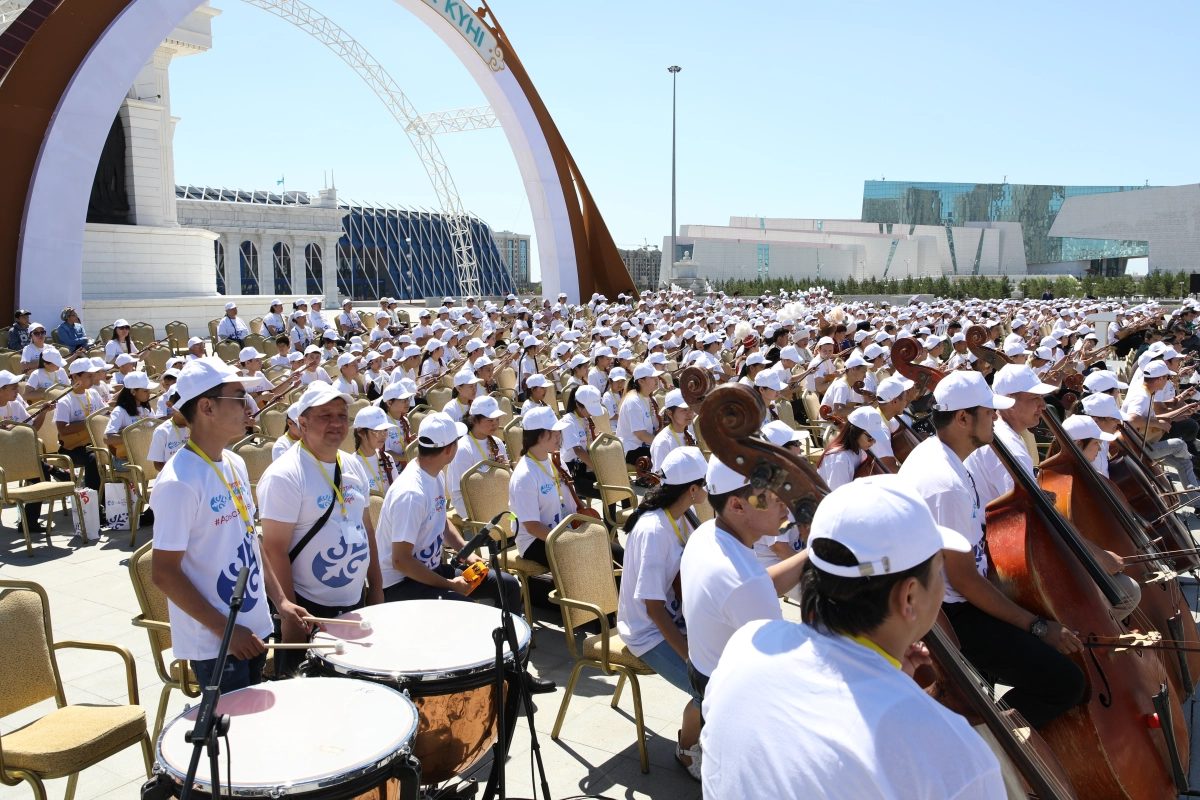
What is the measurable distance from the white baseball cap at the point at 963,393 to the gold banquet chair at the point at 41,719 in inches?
151

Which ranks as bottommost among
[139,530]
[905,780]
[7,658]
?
[139,530]

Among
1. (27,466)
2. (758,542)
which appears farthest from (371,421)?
(27,466)

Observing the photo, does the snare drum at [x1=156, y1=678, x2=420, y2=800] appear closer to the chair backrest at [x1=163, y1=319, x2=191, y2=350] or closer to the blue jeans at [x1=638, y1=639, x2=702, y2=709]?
the blue jeans at [x1=638, y1=639, x2=702, y2=709]

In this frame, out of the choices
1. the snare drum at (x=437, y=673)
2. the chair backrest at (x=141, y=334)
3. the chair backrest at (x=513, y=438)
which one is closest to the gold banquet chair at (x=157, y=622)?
the snare drum at (x=437, y=673)

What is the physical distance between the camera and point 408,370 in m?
13.3

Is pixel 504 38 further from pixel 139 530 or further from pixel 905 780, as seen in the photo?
pixel 905 780

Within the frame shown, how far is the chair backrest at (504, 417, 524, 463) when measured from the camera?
28.9 feet

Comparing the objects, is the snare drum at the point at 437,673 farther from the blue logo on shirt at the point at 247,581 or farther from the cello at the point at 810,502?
the cello at the point at 810,502

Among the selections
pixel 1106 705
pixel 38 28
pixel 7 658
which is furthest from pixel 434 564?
pixel 38 28

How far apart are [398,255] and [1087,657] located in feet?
251

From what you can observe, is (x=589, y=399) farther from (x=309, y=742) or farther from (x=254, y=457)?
(x=309, y=742)

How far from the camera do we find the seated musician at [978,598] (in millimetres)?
3605

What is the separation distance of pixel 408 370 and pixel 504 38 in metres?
22.2

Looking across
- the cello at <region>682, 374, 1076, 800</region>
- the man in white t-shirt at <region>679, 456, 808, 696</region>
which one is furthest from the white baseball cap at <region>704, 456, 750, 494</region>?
the cello at <region>682, 374, 1076, 800</region>
